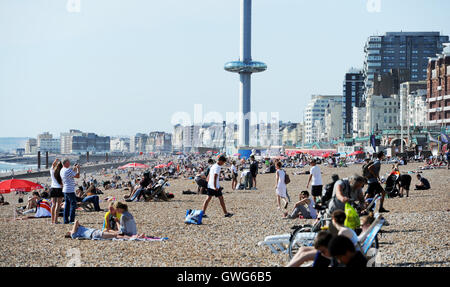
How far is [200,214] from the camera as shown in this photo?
13156 mm

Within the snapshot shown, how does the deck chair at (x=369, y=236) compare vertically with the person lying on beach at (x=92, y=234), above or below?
above

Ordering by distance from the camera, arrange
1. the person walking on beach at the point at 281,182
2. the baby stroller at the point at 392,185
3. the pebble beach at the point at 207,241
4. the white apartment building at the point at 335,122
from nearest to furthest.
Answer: the pebble beach at the point at 207,241, the person walking on beach at the point at 281,182, the baby stroller at the point at 392,185, the white apartment building at the point at 335,122

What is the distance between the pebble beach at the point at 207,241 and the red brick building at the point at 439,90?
64044 mm

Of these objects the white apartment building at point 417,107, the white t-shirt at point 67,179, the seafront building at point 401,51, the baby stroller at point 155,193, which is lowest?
the baby stroller at point 155,193

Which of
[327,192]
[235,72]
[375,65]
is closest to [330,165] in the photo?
[327,192]

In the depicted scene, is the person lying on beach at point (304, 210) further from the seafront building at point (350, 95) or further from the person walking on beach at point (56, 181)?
the seafront building at point (350, 95)

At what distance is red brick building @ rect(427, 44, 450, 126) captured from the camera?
76312 millimetres

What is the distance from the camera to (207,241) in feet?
34.9

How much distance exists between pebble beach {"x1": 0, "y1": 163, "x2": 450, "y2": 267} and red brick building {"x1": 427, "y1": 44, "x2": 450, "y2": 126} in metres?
64.0

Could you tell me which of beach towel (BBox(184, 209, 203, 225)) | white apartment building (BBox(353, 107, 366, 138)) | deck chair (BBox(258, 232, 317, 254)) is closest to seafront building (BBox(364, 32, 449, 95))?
white apartment building (BBox(353, 107, 366, 138))

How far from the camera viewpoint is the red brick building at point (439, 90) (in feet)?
250

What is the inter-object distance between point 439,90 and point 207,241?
243 feet

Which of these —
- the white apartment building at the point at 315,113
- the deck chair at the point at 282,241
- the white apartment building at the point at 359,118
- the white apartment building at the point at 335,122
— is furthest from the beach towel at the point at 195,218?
the white apartment building at the point at 315,113
